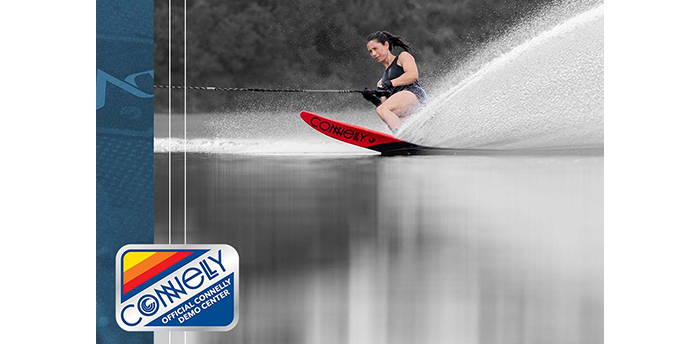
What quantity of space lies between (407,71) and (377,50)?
92 millimetres

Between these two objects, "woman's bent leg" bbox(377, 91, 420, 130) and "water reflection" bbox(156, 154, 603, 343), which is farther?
"woman's bent leg" bbox(377, 91, 420, 130)

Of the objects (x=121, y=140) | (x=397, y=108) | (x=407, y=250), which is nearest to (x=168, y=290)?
(x=121, y=140)

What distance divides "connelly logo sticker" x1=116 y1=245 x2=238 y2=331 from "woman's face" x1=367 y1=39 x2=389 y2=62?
1.75ft

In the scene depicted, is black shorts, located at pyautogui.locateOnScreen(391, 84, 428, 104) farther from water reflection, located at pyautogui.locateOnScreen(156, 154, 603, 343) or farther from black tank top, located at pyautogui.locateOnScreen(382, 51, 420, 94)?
water reflection, located at pyautogui.locateOnScreen(156, 154, 603, 343)

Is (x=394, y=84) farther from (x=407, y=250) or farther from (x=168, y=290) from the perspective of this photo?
(x=168, y=290)

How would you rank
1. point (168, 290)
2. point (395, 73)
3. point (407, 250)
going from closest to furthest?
point (168, 290) < point (407, 250) < point (395, 73)

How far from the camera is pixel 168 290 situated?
1.44m

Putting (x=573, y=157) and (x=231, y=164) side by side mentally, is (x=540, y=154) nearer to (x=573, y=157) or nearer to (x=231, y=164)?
(x=573, y=157)

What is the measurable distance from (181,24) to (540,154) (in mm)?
815

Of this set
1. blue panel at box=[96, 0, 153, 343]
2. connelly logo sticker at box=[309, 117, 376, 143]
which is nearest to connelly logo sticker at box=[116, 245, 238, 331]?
blue panel at box=[96, 0, 153, 343]

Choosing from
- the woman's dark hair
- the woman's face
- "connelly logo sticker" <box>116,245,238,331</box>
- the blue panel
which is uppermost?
the woman's dark hair

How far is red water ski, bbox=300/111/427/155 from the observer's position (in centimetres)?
159

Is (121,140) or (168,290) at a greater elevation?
(121,140)

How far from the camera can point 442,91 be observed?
66.9 inches
